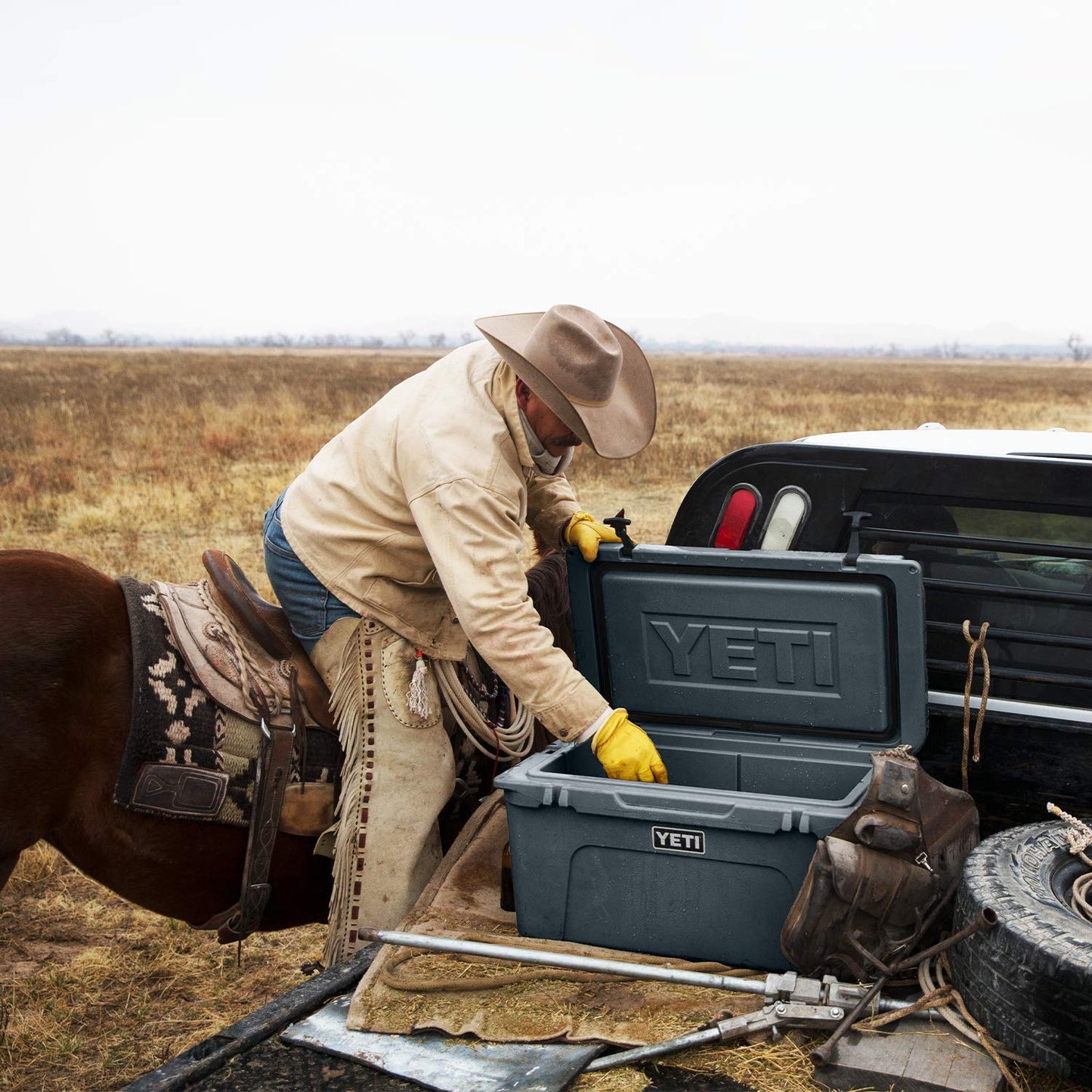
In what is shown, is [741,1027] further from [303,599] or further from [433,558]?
[303,599]

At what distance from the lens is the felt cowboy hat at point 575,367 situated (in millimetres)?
2643

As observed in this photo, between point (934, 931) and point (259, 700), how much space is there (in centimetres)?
162

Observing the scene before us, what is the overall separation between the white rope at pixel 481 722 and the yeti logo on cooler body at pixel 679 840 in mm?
740

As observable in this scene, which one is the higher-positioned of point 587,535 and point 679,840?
point 587,535

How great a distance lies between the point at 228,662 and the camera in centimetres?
283

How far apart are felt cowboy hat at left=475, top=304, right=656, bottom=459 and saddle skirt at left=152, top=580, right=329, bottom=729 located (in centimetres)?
97

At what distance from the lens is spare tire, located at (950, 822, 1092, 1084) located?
1.83 metres

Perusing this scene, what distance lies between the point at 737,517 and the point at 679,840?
1.05m

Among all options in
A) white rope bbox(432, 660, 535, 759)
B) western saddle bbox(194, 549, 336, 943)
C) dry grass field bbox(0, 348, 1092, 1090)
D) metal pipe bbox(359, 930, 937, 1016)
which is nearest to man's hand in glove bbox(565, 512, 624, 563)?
white rope bbox(432, 660, 535, 759)

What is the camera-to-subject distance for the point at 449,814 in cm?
312

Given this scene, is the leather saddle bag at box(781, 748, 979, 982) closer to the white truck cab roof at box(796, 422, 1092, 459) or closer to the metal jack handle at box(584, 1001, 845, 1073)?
the metal jack handle at box(584, 1001, 845, 1073)

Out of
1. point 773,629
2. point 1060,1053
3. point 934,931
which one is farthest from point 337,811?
point 1060,1053

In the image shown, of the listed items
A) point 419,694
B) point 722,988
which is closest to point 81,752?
point 419,694

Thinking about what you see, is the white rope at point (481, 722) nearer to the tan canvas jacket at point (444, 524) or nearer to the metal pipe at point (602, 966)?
the tan canvas jacket at point (444, 524)
